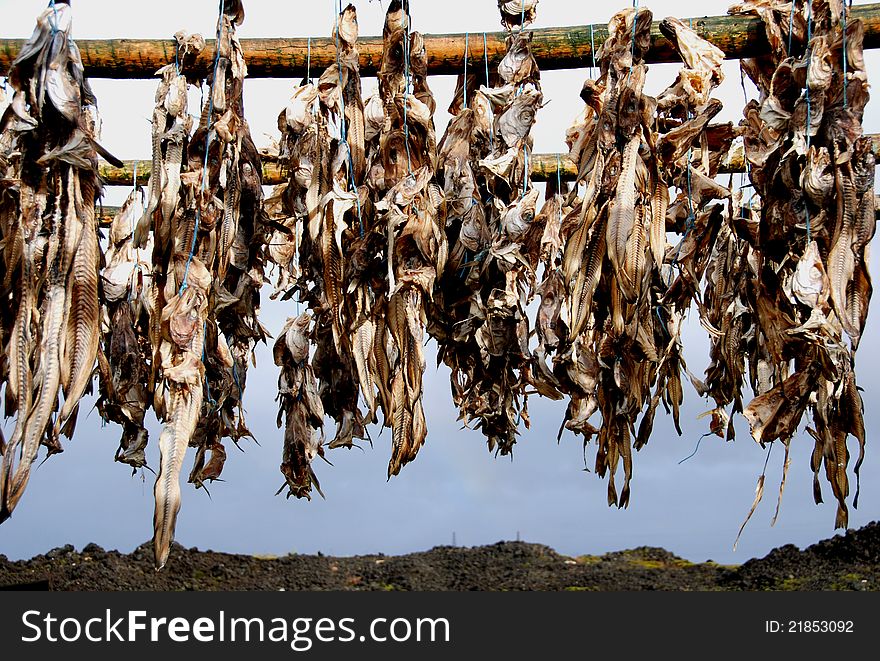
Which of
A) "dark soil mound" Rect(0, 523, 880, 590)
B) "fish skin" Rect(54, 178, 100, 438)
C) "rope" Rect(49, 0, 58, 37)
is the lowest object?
"dark soil mound" Rect(0, 523, 880, 590)

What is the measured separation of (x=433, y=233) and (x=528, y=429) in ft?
6.62

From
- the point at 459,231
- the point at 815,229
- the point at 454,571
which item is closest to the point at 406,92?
the point at 459,231

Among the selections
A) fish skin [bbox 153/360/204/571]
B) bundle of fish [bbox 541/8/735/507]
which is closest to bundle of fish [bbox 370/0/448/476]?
bundle of fish [bbox 541/8/735/507]

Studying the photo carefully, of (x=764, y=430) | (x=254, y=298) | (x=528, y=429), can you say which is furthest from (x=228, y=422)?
(x=764, y=430)

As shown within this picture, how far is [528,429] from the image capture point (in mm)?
4066

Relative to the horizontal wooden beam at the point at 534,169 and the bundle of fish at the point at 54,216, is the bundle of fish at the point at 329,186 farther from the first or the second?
the horizontal wooden beam at the point at 534,169

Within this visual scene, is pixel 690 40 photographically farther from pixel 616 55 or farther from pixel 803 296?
pixel 803 296

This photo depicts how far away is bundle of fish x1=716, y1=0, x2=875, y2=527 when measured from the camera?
2000 mm

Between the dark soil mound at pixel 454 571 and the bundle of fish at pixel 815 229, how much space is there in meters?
2.24

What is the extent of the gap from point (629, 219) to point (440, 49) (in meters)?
0.81

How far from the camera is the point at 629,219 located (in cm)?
209

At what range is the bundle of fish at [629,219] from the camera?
214cm

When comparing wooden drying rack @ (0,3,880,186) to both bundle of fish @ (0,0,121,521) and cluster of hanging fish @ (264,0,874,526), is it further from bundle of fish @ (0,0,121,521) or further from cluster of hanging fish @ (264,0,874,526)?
bundle of fish @ (0,0,121,521)

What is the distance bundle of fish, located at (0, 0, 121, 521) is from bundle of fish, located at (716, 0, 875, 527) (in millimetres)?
1502
